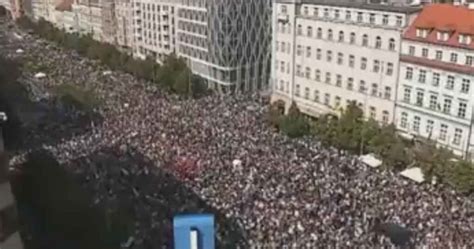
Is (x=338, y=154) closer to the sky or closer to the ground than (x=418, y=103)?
closer to the ground

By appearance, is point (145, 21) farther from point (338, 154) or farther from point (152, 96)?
point (338, 154)

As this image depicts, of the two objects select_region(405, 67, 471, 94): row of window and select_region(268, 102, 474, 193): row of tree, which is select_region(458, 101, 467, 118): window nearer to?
select_region(405, 67, 471, 94): row of window

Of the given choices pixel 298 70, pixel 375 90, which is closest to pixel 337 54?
pixel 375 90

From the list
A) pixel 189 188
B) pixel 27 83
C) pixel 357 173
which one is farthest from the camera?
pixel 27 83

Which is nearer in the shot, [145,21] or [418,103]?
[418,103]

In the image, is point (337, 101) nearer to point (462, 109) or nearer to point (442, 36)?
point (442, 36)

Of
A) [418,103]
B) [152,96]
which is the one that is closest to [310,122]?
[418,103]
